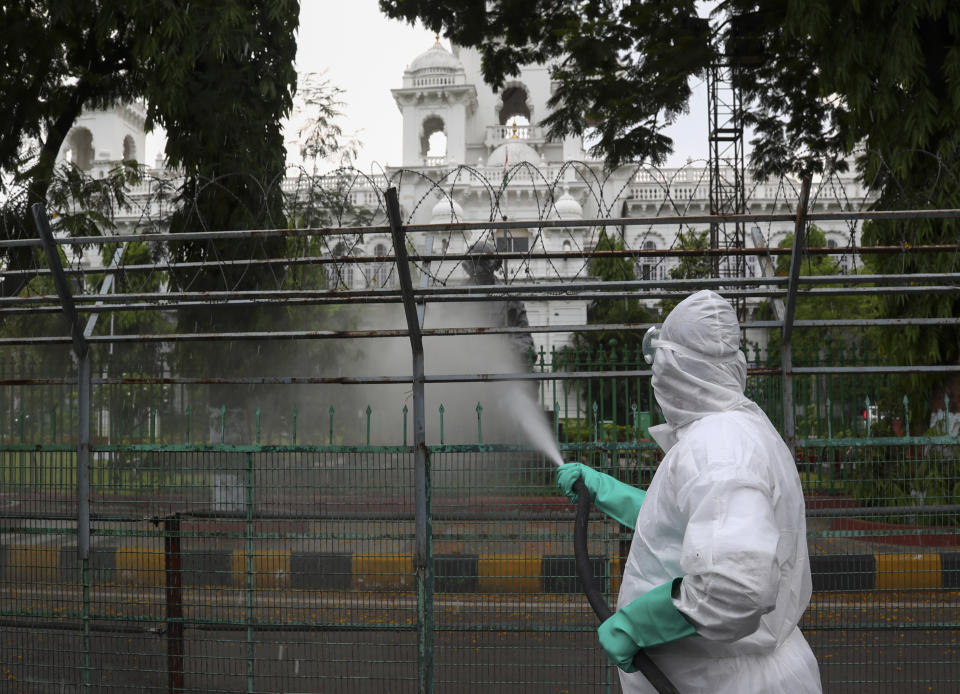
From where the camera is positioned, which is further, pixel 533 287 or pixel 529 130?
pixel 529 130

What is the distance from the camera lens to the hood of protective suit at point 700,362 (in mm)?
2404

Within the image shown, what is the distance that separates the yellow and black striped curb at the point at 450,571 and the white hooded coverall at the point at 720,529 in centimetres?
186

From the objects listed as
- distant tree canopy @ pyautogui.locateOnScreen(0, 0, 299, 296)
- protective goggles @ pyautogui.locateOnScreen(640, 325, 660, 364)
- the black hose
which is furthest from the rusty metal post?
distant tree canopy @ pyautogui.locateOnScreen(0, 0, 299, 296)

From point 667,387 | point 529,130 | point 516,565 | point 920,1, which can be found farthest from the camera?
point 529,130

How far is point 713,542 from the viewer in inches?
79.7

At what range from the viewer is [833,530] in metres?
4.58

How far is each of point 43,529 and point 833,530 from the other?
14.5 feet

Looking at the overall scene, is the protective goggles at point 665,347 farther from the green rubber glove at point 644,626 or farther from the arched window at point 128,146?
the arched window at point 128,146

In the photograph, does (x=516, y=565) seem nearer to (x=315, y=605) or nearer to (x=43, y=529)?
(x=315, y=605)

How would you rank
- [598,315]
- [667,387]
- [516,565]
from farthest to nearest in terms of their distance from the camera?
[598,315] < [516,565] < [667,387]

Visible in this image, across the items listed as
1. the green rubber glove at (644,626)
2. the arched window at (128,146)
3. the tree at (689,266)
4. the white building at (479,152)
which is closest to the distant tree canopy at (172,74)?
the tree at (689,266)

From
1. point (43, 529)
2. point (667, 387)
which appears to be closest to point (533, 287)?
point (667, 387)

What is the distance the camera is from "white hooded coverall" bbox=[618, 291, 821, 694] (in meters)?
2.02

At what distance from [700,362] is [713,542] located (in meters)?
0.58
